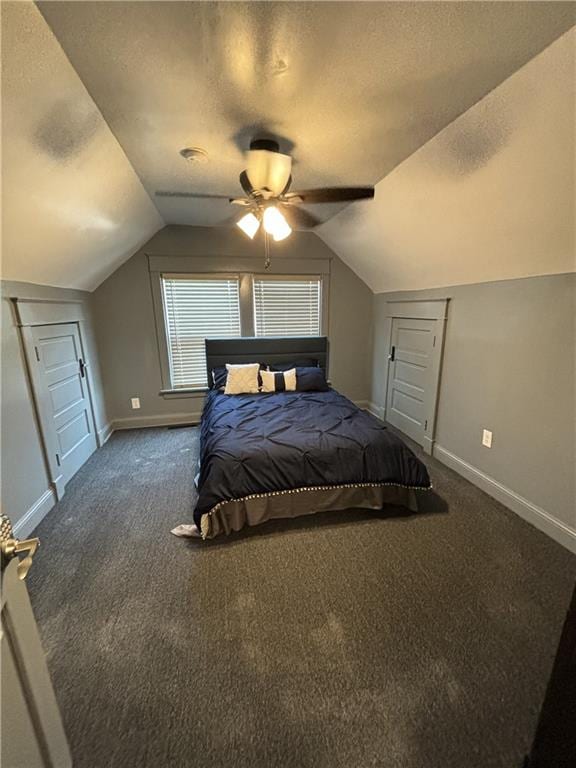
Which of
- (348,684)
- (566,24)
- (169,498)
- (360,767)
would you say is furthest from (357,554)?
(566,24)

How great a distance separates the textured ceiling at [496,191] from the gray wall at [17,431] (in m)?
2.90

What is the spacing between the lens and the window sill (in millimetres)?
4086

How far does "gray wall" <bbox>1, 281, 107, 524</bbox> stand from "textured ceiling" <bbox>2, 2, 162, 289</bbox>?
25cm

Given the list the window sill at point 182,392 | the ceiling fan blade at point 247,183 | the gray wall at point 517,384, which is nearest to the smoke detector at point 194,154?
the ceiling fan blade at point 247,183

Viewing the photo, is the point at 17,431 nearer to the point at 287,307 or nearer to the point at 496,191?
the point at 287,307

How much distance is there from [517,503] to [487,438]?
0.52 meters

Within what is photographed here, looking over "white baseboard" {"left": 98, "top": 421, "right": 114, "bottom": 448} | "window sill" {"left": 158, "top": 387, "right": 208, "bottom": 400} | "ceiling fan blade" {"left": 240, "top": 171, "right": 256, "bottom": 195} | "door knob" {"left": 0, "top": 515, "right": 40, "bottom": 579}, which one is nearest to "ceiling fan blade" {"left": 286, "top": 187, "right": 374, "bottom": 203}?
"ceiling fan blade" {"left": 240, "top": 171, "right": 256, "bottom": 195}

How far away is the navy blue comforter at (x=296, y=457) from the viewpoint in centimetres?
214

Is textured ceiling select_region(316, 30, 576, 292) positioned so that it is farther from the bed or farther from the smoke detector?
the bed

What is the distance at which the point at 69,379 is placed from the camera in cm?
300

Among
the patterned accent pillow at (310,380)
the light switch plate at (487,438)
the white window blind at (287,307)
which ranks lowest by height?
the light switch plate at (487,438)

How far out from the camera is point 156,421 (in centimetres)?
412

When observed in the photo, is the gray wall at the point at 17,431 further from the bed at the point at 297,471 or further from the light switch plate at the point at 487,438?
the light switch plate at the point at 487,438

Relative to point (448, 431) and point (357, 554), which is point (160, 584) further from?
point (448, 431)
